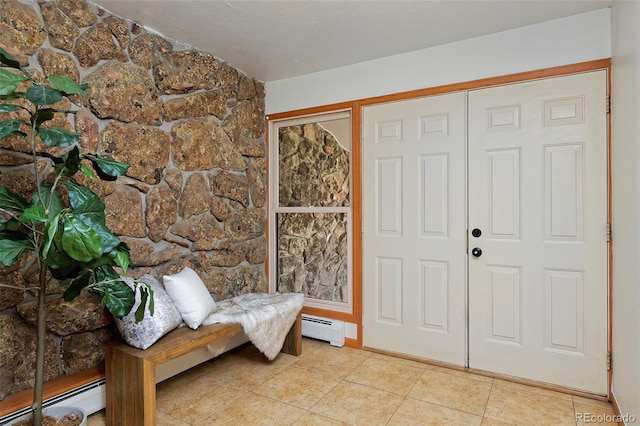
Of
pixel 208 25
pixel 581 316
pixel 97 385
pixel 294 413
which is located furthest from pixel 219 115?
pixel 581 316

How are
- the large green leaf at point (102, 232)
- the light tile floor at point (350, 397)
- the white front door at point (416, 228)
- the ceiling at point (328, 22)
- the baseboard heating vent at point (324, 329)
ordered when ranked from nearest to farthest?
the large green leaf at point (102, 232) → the light tile floor at point (350, 397) → the ceiling at point (328, 22) → the white front door at point (416, 228) → the baseboard heating vent at point (324, 329)

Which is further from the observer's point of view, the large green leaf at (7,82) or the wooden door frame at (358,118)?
the wooden door frame at (358,118)

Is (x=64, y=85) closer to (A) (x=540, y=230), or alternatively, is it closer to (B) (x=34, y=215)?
(B) (x=34, y=215)

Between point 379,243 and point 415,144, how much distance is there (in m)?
0.86

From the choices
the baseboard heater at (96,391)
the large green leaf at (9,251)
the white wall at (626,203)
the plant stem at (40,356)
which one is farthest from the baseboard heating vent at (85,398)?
the white wall at (626,203)

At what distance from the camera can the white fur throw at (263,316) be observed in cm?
244

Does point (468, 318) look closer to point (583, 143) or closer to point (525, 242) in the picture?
point (525, 242)

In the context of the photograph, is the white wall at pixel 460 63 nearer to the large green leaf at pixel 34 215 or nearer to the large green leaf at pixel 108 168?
the large green leaf at pixel 108 168

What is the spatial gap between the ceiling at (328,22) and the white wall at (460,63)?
0.07 metres

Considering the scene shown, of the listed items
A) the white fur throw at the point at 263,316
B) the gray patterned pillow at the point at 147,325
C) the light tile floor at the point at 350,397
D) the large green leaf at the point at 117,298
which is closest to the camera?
the large green leaf at the point at 117,298

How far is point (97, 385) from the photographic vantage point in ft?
6.75

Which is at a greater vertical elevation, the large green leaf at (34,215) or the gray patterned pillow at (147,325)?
the large green leaf at (34,215)

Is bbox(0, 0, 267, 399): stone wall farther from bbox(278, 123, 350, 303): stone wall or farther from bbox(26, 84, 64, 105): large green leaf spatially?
bbox(26, 84, 64, 105): large green leaf

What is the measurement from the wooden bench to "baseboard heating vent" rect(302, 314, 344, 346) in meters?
1.27
